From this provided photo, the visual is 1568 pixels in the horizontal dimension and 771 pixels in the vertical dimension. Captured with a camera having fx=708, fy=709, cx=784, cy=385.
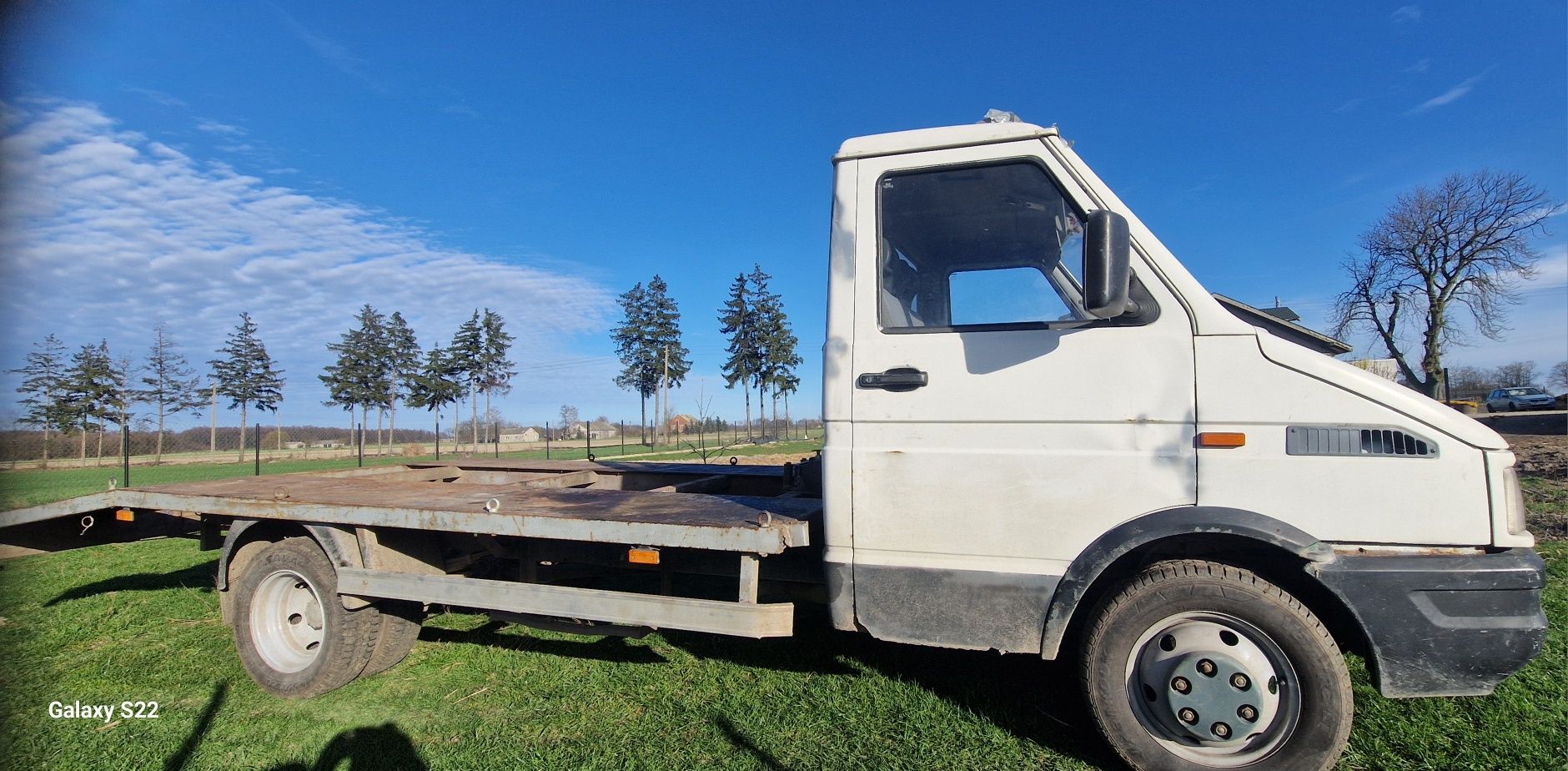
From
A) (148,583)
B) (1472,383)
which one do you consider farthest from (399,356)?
(1472,383)

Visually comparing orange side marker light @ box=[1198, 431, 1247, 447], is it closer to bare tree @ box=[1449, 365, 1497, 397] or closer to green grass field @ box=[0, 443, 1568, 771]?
green grass field @ box=[0, 443, 1568, 771]

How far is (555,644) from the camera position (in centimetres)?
→ 466

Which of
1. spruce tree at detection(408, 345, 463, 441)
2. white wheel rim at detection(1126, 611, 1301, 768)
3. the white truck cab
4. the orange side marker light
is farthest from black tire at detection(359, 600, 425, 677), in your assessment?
spruce tree at detection(408, 345, 463, 441)

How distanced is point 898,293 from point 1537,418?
121 feet

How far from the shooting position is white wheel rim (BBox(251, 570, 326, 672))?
4059mm

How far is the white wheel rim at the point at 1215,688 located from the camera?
8.77 ft

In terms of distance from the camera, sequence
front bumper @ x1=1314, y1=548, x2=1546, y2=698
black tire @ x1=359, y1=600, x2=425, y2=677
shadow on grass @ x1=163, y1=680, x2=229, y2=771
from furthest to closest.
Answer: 1. black tire @ x1=359, y1=600, x2=425, y2=677
2. shadow on grass @ x1=163, y1=680, x2=229, y2=771
3. front bumper @ x1=1314, y1=548, x2=1546, y2=698

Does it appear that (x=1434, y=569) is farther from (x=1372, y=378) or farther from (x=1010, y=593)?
(x=1010, y=593)

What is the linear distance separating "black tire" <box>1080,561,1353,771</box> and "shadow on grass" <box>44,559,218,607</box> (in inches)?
295

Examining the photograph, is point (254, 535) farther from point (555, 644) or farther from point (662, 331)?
point (662, 331)

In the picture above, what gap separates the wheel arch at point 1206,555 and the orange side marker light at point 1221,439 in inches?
9.5

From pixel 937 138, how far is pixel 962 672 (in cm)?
290

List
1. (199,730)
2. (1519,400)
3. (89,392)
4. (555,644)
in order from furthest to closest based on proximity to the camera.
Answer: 1. (1519,400)
2. (89,392)
3. (555,644)
4. (199,730)

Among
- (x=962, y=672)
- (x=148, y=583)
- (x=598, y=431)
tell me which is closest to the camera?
(x=962, y=672)
